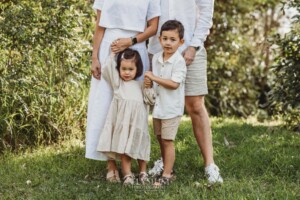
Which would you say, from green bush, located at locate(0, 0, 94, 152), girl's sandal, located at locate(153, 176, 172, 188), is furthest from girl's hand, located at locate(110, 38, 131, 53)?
green bush, located at locate(0, 0, 94, 152)

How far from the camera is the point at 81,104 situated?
20.3 ft

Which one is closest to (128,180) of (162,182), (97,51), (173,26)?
(162,182)

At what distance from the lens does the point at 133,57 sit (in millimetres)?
4242

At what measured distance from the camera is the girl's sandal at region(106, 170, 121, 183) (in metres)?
4.46

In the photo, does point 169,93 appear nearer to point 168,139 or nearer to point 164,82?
point 164,82

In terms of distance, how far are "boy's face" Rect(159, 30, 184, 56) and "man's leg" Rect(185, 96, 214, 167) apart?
45 centimetres

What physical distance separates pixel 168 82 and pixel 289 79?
9.86ft

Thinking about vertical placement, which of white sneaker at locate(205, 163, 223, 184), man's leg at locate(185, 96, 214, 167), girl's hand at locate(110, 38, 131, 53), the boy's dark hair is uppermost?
the boy's dark hair

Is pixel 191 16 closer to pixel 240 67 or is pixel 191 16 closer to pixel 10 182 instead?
pixel 10 182

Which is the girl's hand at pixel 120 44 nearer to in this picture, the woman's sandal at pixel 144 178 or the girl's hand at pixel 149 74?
the girl's hand at pixel 149 74

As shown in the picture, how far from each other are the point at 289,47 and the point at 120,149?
3.35 meters

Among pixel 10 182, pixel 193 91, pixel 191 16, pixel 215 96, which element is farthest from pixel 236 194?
pixel 215 96

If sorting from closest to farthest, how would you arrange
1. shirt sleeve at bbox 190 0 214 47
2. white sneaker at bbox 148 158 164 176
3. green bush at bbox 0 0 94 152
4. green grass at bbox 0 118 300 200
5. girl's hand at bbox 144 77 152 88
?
green grass at bbox 0 118 300 200 → girl's hand at bbox 144 77 152 88 → shirt sleeve at bbox 190 0 214 47 → white sneaker at bbox 148 158 164 176 → green bush at bbox 0 0 94 152

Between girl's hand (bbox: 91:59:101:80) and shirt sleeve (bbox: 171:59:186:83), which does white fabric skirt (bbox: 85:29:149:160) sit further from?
shirt sleeve (bbox: 171:59:186:83)
